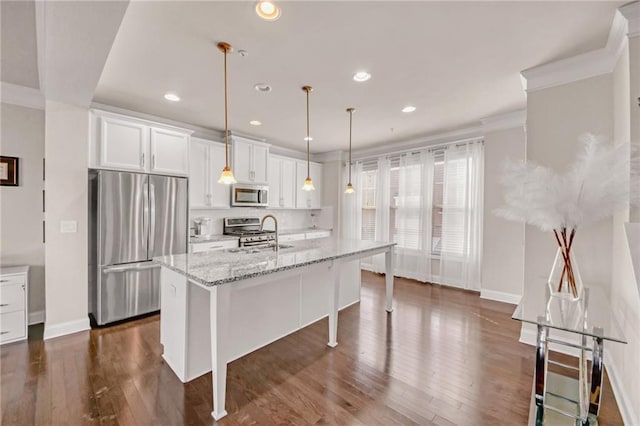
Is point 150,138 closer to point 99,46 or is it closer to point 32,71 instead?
point 32,71

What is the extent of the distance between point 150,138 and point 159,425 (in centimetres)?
312

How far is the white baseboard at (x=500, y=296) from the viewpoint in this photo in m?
3.91

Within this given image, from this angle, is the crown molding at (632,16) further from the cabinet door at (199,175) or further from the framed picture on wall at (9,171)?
the framed picture on wall at (9,171)

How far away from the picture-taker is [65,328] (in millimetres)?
2893

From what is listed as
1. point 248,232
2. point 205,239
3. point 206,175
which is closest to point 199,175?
point 206,175

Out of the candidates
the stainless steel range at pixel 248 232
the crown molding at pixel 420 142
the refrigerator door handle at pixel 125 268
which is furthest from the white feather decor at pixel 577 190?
the refrigerator door handle at pixel 125 268

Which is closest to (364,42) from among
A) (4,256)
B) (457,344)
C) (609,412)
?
(457,344)

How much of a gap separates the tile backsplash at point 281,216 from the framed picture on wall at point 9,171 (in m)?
1.95

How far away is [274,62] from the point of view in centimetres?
249

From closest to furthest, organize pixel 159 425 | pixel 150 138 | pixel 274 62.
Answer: pixel 159 425, pixel 274 62, pixel 150 138

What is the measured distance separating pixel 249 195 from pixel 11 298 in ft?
Answer: 9.99

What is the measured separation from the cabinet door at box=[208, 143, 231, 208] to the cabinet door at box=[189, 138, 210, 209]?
5cm

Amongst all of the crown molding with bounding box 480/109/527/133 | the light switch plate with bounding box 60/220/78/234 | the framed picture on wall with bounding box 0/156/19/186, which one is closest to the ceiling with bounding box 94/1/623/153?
the crown molding with bounding box 480/109/527/133

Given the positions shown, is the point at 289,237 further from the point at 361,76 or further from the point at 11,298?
the point at 11,298
